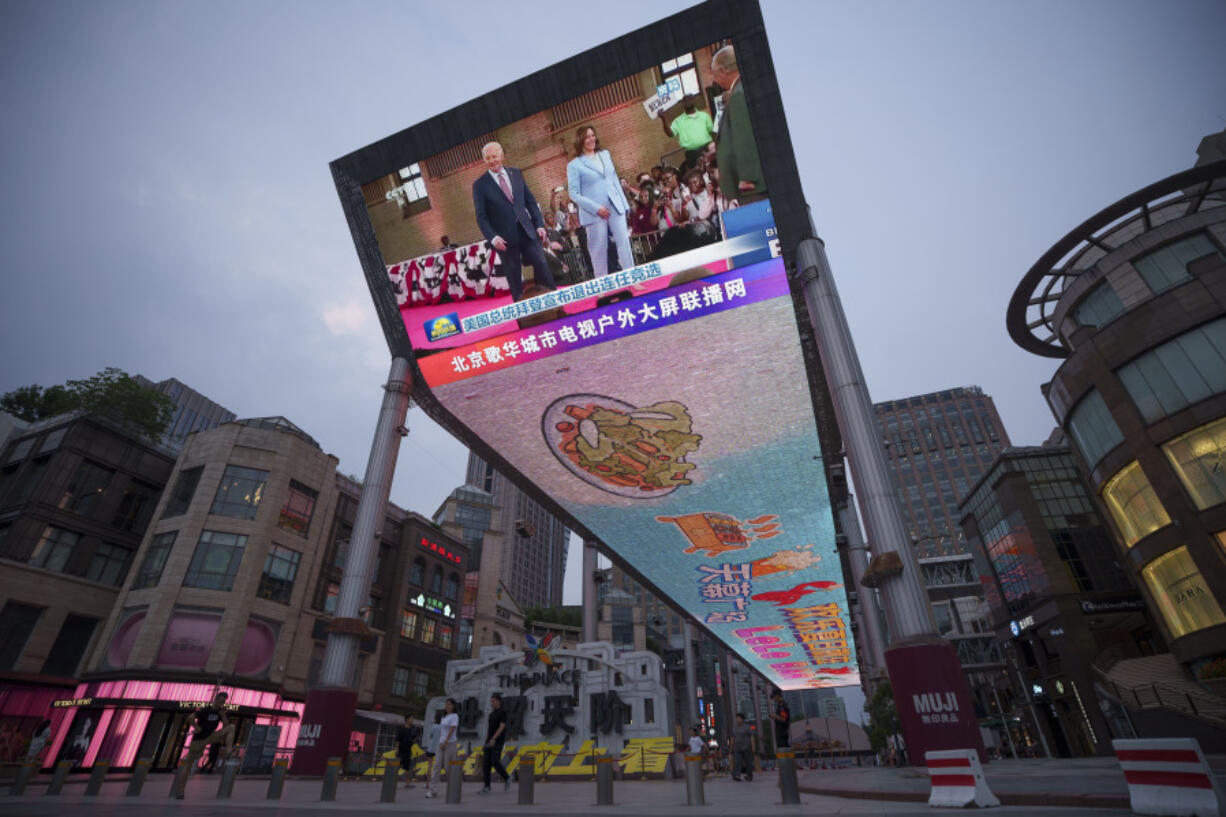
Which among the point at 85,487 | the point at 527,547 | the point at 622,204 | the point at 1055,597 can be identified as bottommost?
the point at 1055,597

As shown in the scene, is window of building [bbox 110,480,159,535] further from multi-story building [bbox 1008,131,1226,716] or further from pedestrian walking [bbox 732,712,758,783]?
multi-story building [bbox 1008,131,1226,716]

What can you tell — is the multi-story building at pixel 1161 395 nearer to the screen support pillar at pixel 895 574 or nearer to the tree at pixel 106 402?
the screen support pillar at pixel 895 574

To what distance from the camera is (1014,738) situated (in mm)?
47562

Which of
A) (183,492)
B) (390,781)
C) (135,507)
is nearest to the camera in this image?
(390,781)

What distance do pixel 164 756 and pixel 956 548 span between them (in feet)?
347

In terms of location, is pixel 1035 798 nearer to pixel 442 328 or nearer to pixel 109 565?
pixel 442 328

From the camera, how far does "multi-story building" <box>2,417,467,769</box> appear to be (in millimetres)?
27219

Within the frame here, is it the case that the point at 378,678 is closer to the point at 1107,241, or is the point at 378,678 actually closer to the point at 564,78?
the point at 564,78

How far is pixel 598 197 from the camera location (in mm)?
18797

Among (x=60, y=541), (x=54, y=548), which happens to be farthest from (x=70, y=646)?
(x=60, y=541)

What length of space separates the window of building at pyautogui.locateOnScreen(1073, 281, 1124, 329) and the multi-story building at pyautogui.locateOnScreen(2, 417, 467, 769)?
3277 cm

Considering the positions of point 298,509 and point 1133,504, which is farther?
point 298,509

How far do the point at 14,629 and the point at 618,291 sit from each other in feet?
105

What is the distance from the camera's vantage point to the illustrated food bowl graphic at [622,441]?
23.1m
